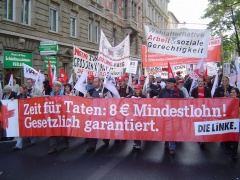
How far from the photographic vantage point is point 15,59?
15.8 m

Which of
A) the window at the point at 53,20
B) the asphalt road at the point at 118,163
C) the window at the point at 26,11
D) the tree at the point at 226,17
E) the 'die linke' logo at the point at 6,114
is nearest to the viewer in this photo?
the asphalt road at the point at 118,163

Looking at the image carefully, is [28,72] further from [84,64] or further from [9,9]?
[9,9]

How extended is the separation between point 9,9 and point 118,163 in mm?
12496

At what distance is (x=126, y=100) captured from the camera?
6.69 meters

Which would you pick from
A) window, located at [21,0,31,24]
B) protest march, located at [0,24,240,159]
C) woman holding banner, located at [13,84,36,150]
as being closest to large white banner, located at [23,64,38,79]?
woman holding banner, located at [13,84,36,150]

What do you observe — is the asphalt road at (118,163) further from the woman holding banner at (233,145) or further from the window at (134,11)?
the window at (134,11)

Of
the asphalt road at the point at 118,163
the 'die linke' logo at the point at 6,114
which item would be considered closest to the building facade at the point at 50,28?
the 'die linke' logo at the point at 6,114

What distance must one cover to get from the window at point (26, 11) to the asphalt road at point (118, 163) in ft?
35.3

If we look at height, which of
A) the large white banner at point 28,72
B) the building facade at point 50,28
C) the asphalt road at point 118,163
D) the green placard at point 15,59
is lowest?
the asphalt road at point 118,163

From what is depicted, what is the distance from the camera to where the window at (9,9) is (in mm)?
15367

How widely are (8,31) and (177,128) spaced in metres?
11.6

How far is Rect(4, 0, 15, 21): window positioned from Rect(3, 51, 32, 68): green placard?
1.86m

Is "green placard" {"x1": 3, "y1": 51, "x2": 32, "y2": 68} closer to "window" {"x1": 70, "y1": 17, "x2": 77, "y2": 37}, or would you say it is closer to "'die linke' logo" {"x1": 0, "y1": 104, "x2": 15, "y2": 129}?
"window" {"x1": 70, "y1": 17, "x2": 77, "y2": 37}

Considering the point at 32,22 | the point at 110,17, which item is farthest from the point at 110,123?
the point at 110,17
